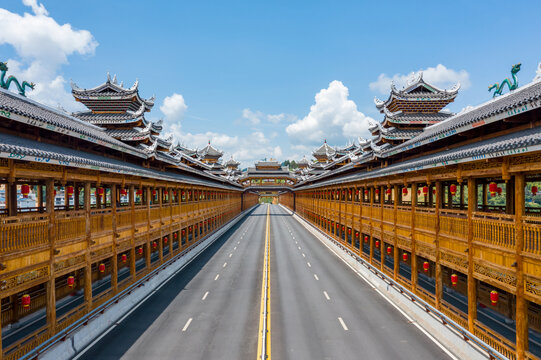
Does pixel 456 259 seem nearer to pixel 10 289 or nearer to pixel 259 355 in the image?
pixel 259 355

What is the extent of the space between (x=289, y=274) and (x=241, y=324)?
9.99 metres

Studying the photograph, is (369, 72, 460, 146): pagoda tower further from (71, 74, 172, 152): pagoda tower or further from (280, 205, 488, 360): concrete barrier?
(71, 74, 172, 152): pagoda tower

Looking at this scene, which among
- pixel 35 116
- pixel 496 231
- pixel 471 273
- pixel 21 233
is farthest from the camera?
pixel 35 116

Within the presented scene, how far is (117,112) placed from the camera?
3069 cm

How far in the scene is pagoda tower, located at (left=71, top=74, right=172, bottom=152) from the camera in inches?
1096

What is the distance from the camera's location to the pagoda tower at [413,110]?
27.9 meters

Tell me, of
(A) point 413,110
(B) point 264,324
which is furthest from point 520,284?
(A) point 413,110

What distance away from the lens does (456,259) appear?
44.1 ft

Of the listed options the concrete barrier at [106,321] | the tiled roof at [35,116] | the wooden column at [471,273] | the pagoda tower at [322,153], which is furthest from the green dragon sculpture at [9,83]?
the pagoda tower at [322,153]

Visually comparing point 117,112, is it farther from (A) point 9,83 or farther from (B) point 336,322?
(B) point 336,322

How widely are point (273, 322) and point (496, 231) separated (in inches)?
449

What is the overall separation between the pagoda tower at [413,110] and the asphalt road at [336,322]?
555 inches

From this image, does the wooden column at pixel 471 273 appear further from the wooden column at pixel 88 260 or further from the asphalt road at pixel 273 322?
the wooden column at pixel 88 260

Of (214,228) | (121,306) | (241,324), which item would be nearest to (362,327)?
(241,324)
